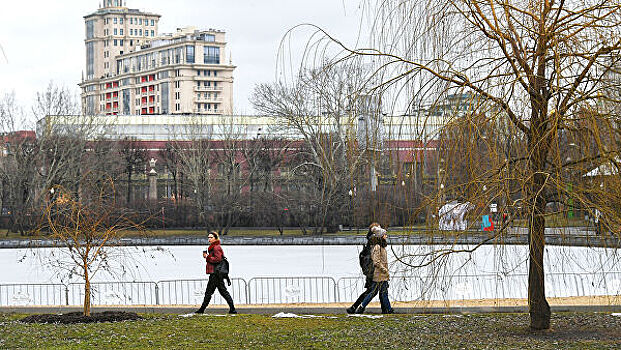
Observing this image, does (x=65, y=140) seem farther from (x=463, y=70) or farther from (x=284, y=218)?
(x=463, y=70)

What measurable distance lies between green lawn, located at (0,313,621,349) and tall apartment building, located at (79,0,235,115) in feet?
443

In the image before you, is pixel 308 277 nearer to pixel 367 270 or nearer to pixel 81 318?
pixel 367 270

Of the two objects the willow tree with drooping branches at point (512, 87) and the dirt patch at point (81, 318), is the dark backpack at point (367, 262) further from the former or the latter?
the willow tree with drooping branches at point (512, 87)

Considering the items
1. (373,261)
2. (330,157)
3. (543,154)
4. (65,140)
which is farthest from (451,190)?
(65,140)

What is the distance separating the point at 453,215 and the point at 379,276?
5.03 metres

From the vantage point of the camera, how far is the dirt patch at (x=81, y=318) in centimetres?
1322

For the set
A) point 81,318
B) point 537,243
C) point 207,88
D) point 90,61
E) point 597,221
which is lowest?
point 81,318

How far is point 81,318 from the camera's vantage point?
13.2 meters

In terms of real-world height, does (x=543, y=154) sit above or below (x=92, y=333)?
above

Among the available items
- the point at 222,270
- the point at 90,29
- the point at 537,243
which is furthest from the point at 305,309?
the point at 90,29

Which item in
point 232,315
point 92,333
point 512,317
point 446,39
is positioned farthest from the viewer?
point 232,315

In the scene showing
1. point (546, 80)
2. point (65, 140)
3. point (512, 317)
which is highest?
point (65, 140)

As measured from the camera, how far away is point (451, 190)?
972 cm

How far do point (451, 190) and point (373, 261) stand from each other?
5103 millimetres
